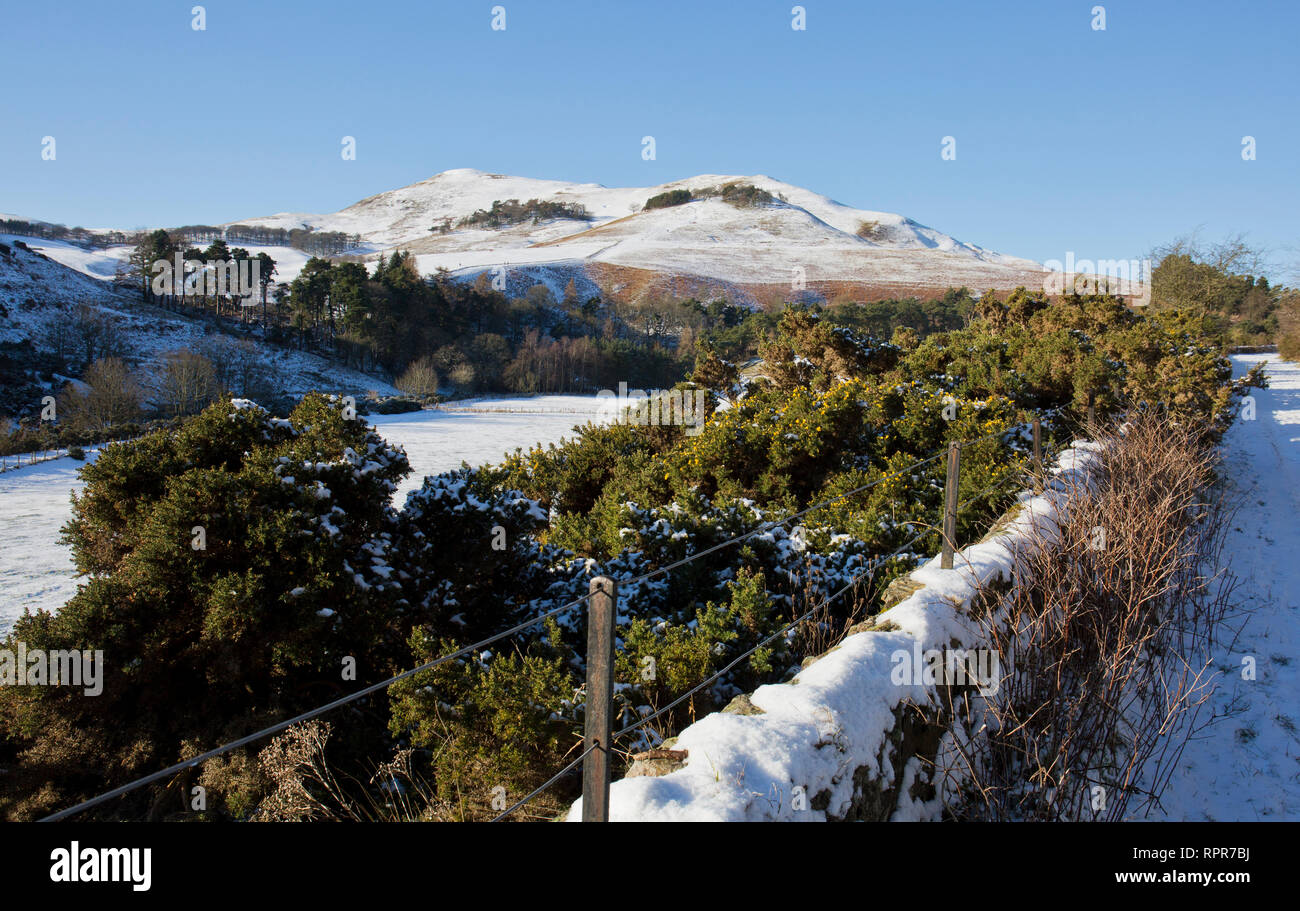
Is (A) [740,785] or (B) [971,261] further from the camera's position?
(B) [971,261]

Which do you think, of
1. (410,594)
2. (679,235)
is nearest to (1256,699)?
(410,594)

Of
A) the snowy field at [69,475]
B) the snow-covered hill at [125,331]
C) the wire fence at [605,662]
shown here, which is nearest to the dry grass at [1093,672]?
the wire fence at [605,662]

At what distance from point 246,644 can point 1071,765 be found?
4691 mm

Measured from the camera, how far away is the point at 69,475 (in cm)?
1556

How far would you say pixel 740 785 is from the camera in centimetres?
213

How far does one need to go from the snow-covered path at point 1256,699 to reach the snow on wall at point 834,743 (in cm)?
136

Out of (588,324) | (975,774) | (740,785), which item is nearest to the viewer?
(740,785)

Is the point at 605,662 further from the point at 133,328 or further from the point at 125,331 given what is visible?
the point at 133,328

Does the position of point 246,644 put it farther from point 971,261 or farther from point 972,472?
point 971,261

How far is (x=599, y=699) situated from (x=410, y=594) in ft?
13.8

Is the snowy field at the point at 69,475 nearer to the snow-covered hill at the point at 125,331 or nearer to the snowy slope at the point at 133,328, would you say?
the snowy slope at the point at 133,328

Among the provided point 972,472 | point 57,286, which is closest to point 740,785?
point 972,472

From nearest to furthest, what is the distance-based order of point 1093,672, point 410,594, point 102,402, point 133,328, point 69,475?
point 1093,672 → point 410,594 → point 69,475 → point 102,402 → point 133,328

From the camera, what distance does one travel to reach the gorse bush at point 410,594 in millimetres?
4070
